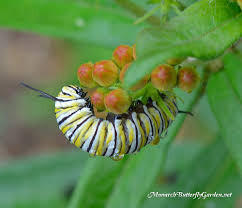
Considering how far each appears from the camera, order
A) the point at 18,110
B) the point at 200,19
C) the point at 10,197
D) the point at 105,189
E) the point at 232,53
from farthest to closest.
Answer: the point at 18,110, the point at 10,197, the point at 105,189, the point at 232,53, the point at 200,19

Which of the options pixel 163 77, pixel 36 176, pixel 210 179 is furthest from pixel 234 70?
pixel 36 176

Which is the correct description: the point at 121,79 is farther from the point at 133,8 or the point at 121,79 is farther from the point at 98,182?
the point at 98,182

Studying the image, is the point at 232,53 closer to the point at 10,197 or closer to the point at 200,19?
the point at 200,19

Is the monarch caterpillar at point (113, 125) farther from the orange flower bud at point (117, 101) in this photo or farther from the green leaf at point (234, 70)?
the green leaf at point (234, 70)

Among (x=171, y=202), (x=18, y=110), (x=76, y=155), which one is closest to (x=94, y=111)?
(x=171, y=202)

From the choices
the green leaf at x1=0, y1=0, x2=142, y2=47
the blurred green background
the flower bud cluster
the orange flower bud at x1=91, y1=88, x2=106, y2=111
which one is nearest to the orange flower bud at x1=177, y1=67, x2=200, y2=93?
the flower bud cluster
